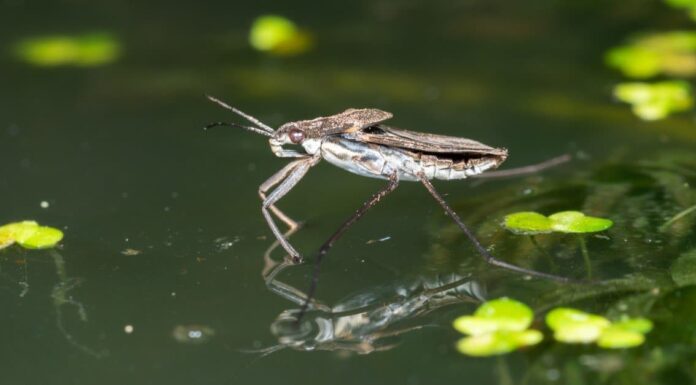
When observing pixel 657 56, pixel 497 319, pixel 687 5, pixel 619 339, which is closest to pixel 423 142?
pixel 497 319

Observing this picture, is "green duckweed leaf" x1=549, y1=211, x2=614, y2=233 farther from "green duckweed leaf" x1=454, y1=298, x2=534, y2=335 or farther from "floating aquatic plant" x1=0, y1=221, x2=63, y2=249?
"floating aquatic plant" x1=0, y1=221, x2=63, y2=249

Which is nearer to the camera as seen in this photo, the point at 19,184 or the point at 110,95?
the point at 19,184

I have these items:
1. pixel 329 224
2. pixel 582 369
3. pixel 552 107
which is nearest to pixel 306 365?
pixel 582 369

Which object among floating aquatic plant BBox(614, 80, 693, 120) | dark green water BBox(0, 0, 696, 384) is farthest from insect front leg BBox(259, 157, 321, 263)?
floating aquatic plant BBox(614, 80, 693, 120)

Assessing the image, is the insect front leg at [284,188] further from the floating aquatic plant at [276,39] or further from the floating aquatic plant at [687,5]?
the floating aquatic plant at [687,5]

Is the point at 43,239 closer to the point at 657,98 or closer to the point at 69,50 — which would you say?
the point at 69,50

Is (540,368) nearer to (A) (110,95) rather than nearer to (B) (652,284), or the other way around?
(B) (652,284)
